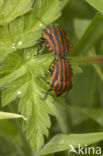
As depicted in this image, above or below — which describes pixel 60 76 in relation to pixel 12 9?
below

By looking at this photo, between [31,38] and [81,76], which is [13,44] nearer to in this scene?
[31,38]

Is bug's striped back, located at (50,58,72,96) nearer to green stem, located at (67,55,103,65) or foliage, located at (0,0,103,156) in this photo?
foliage, located at (0,0,103,156)

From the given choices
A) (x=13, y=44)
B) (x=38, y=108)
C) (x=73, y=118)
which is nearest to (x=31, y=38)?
(x=13, y=44)

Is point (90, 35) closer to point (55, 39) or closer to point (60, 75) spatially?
point (55, 39)

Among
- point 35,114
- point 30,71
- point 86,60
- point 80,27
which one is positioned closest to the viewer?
point 35,114

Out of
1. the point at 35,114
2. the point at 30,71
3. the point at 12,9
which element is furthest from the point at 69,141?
the point at 12,9
